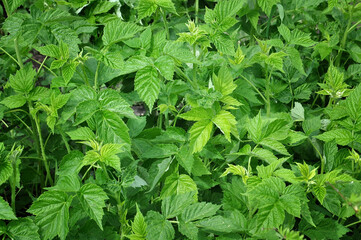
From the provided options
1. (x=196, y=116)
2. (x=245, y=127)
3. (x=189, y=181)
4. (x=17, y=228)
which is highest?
(x=196, y=116)

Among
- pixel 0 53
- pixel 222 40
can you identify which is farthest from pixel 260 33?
pixel 0 53

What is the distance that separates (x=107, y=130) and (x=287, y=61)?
0.96 m

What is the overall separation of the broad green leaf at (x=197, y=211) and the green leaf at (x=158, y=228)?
6 cm

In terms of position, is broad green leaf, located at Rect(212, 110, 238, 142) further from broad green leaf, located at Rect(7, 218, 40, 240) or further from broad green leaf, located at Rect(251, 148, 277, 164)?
broad green leaf, located at Rect(7, 218, 40, 240)

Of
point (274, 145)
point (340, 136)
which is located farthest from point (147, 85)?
point (340, 136)

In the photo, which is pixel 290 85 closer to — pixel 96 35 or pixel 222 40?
pixel 222 40

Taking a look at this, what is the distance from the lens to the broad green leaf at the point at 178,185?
120cm

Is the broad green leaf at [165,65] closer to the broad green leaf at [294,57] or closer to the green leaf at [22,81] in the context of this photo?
the green leaf at [22,81]

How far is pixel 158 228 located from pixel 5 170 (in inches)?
19.5

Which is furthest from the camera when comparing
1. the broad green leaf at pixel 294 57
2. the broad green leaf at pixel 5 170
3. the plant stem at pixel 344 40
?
the plant stem at pixel 344 40

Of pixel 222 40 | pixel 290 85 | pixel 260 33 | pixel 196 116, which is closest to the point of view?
pixel 196 116

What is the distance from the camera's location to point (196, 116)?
1.14 meters

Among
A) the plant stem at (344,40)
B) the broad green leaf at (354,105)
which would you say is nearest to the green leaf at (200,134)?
the broad green leaf at (354,105)

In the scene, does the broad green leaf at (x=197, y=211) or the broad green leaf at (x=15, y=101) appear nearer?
the broad green leaf at (x=197, y=211)
